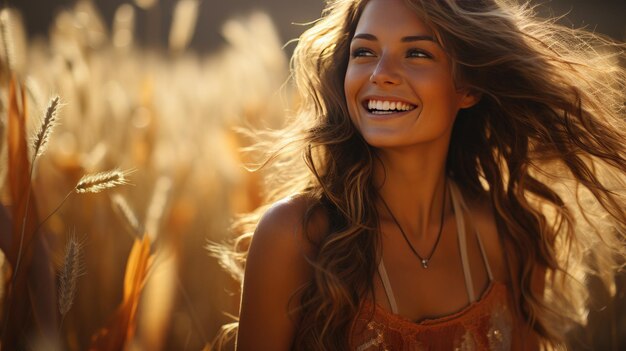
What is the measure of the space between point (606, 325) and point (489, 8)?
1.47 meters

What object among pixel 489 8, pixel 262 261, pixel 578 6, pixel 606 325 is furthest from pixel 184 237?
pixel 578 6

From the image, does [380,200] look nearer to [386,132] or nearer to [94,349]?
[386,132]

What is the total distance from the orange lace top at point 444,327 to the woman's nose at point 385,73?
0.51 m

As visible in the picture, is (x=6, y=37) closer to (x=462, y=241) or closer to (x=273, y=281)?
(x=273, y=281)

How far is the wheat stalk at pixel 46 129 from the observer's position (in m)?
1.39

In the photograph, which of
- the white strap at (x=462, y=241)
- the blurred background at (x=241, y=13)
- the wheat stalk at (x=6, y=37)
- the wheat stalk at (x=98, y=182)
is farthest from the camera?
the blurred background at (x=241, y=13)

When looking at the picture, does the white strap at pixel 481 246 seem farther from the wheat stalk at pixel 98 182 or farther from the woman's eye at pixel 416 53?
the wheat stalk at pixel 98 182

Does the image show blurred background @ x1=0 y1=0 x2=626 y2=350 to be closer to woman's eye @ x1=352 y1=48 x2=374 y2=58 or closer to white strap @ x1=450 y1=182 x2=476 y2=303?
white strap @ x1=450 y1=182 x2=476 y2=303

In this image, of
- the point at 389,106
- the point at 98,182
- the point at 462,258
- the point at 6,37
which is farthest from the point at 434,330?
the point at 6,37

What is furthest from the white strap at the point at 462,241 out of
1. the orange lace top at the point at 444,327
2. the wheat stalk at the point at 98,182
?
the wheat stalk at the point at 98,182

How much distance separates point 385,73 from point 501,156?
0.66 m

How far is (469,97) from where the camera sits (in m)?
2.12

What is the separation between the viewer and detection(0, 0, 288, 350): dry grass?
4.83ft

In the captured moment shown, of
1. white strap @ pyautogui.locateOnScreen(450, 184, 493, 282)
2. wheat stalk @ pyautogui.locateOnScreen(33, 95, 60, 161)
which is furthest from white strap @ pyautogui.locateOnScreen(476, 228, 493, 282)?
wheat stalk @ pyautogui.locateOnScreen(33, 95, 60, 161)
